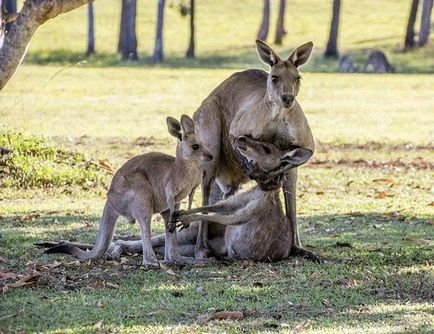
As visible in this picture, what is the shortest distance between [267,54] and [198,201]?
4241mm

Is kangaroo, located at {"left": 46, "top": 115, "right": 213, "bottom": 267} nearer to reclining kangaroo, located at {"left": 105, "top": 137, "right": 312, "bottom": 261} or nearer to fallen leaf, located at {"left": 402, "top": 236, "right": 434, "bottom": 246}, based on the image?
reclining kangaroo, located at {"left": 105, "top": 137, "right": 312, "bottom": 261}

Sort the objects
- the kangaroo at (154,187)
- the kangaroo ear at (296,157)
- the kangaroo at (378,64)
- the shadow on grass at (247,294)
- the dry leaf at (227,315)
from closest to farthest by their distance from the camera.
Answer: the shadow on grass at (247,294) → the dry leaf at (227,315) → the kangaroo at (154,187) → the kangaroo ear at (296,157) → the kangaroo at (378,64)

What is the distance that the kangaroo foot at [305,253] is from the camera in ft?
29.5

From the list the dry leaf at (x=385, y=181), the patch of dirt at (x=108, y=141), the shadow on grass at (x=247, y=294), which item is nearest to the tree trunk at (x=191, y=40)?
the patch of dirt at (x=108, y=141)

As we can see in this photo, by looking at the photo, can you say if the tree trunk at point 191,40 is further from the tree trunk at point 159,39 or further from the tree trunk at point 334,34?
the tree trunk at point 334,34

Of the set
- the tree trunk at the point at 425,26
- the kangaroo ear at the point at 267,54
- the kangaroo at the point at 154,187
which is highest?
the kangaroo ear at the point at 267,54

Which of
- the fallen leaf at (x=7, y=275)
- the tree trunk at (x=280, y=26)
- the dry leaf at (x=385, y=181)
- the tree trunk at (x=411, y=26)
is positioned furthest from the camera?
the tree trunk at (x=280, y=26)

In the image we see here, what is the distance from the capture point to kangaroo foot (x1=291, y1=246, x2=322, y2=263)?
8.99 metres

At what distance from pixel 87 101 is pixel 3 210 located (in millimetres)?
15097

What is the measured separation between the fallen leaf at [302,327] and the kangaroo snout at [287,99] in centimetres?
233

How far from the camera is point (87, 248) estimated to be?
916 centimetres

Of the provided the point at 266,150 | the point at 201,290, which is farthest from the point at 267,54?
the point at 201,290

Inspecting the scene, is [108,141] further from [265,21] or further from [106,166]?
[265,21]

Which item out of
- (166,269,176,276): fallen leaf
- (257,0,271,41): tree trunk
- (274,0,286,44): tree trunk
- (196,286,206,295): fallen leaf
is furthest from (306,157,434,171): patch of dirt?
(274,0,286,44): tree trunk
